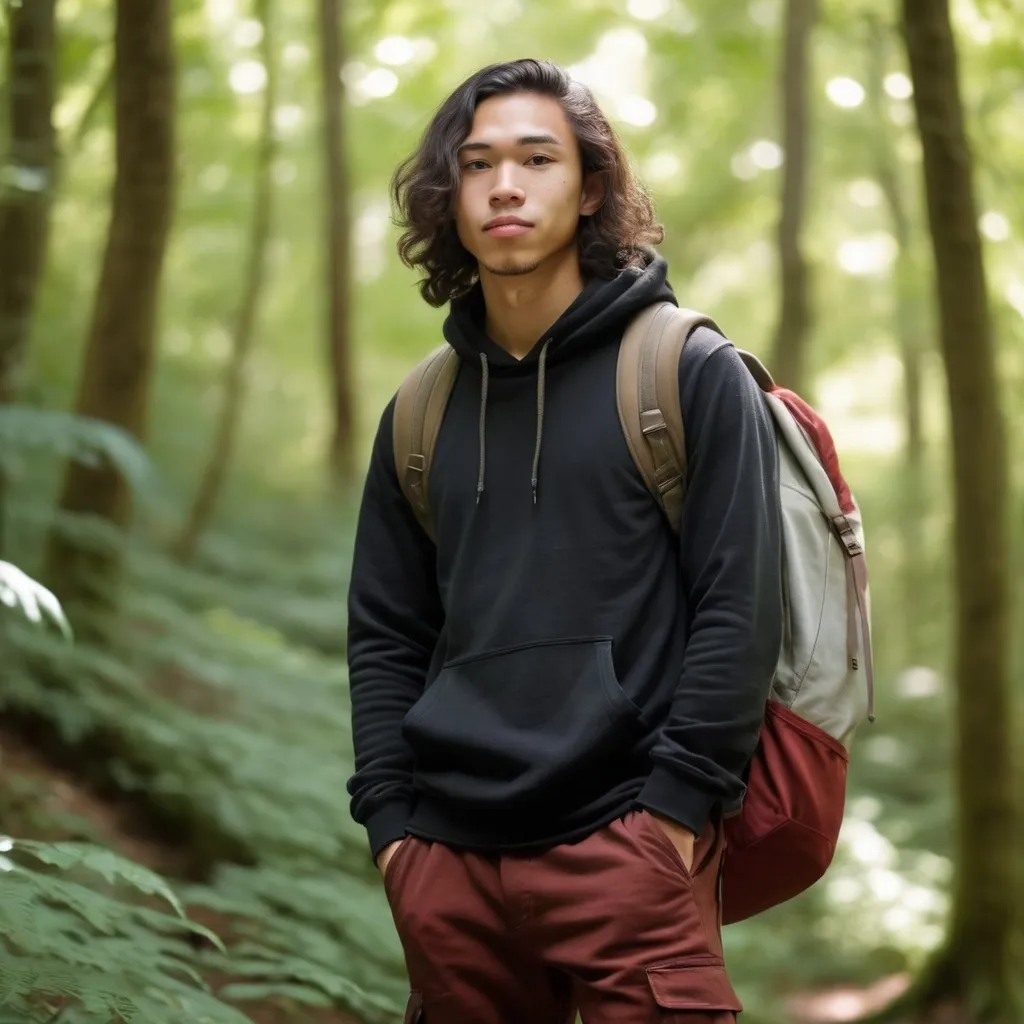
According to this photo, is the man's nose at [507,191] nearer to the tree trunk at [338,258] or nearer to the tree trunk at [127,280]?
the tree trunk at [127,280]

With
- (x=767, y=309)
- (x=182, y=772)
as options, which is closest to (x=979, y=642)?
(x=182, y=772)

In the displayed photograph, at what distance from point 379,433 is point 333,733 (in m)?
4.72

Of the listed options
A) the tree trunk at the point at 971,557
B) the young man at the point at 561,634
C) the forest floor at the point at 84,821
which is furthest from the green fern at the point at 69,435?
the tree trunk at the point at 971,557

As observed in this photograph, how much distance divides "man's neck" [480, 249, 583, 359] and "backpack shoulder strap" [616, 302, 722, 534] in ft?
0.74

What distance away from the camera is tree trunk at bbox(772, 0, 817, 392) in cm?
1047

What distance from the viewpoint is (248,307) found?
13.0 meters

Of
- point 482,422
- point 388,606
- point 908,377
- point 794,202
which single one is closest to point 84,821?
point 388,606

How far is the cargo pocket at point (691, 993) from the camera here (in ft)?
7.75

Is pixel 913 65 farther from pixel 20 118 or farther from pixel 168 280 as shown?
pixel 168 280

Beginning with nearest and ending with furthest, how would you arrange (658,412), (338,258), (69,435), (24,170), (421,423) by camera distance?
(658,412) < (421,423) < (69,435) < (24,170) < (338,258)

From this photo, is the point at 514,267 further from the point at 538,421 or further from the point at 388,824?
the point at 388,824

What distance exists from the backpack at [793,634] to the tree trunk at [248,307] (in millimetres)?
9407

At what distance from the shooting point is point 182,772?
19.9 feet

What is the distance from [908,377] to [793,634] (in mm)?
16458
